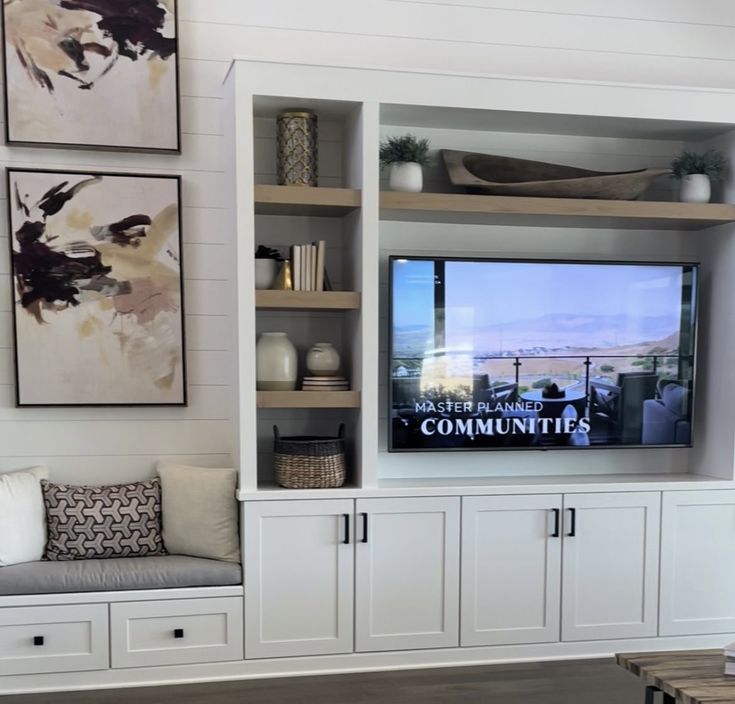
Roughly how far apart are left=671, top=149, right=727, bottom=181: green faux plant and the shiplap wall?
0.66 meters

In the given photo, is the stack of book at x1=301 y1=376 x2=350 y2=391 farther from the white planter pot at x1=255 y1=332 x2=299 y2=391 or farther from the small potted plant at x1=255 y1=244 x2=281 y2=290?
the small potted plant at x1=255 y1=244 x2=281 y2=290

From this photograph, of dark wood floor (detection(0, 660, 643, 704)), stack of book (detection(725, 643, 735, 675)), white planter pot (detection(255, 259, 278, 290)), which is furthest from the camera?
white planter pot (detection(255, 259, 278, 290))

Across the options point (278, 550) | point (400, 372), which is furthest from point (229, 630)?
point (400, 372)

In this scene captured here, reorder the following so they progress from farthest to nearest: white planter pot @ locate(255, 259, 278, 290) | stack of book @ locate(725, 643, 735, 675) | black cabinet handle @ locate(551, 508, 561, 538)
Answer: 1. black cabinet handle @ locate(551, 508, 561, 538)
2. white planter pot @ locate(255, 259, 278, 290)
3. stack of book @ locate(725, 643, 735, 675)

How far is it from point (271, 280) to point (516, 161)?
1.26 meters

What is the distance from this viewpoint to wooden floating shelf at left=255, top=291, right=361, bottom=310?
129 inches

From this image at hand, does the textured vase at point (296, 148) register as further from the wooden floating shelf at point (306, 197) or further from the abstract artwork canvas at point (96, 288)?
the abstract artwork canvas at point (96, 288)

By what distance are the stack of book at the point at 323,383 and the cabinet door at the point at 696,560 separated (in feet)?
5.18

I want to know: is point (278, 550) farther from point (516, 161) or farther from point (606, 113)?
point (606, 113)

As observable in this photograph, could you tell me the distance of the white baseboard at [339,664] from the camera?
308cm

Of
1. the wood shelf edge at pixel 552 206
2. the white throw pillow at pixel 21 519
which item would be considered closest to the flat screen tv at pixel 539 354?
the wood shelf edge at pixel 552 206

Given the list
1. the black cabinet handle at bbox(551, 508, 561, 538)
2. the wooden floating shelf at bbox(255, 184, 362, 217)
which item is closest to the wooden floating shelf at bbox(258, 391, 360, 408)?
the wooden floating shelf at bbox(255, 184, 362, 217)

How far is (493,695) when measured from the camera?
3.08 meters

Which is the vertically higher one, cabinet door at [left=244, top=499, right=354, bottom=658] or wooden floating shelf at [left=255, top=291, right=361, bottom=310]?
wooden floating shelf at [left=255, top=291, right=361, bottom=310]
